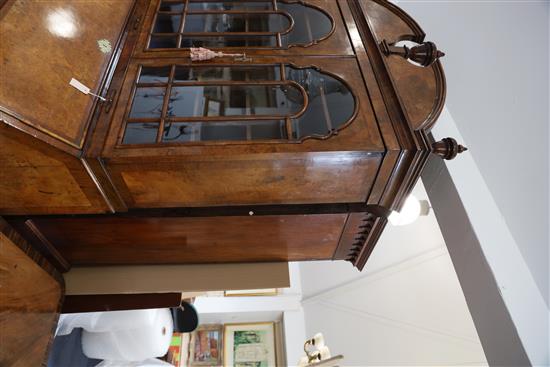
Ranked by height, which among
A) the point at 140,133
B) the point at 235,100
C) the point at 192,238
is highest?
the point at 235,100

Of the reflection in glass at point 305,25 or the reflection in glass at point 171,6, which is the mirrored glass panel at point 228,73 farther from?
the reflection in glass at point 171,6

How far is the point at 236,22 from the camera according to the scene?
79 cm

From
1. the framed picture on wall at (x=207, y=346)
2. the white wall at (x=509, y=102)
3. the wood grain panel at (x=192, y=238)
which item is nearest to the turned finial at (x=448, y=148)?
the wood grain panel at (x=192, y=238)

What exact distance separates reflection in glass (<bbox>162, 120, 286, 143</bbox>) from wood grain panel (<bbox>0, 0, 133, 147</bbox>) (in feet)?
0.50

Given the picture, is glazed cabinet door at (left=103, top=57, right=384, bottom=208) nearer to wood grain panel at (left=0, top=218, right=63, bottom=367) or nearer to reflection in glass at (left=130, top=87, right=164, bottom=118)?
reflection in glass at (left=130, top=87, right=164, bottom=118)

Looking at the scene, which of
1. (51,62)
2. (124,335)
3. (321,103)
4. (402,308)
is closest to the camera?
(51,62)

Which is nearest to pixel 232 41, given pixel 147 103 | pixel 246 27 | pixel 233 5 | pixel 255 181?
pixel 246 27

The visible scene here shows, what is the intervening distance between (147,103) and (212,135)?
16cm

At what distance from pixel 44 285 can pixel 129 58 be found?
0.53 m

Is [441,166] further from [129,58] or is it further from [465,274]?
[129,58]

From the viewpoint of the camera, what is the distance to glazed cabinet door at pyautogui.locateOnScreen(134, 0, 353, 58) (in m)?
0.68

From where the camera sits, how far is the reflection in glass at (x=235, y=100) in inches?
22.7

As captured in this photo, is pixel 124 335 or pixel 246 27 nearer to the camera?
pixel 246 27

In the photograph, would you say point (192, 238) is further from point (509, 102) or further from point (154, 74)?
point (509, 102)
